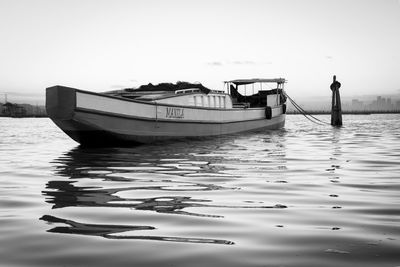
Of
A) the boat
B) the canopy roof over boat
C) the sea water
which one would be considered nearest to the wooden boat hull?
the boat

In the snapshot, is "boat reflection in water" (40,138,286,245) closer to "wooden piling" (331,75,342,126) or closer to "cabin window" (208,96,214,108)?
"cabin window" (208,96,214,108)

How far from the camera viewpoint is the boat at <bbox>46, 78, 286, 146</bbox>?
13.5 metres

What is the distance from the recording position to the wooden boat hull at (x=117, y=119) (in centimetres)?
1336

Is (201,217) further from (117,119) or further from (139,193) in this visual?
(117,119)

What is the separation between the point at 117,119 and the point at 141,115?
1170mm

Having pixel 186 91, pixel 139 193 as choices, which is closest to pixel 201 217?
pixel 139 193

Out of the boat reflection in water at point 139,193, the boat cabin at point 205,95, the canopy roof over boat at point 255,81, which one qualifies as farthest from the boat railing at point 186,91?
the boat reflection in water at point 139,193

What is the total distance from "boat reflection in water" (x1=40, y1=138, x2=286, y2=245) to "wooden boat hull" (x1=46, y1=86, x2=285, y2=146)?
3.86m

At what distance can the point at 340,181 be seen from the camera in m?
6.72

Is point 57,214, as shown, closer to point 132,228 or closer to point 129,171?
point 132,228

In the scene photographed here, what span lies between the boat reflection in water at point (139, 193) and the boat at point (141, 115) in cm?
393

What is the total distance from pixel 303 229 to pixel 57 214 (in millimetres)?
2549

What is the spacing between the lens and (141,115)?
50.6ft

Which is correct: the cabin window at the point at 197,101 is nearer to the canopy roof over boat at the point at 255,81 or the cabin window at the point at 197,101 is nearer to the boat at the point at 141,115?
the boat at the point at 141,115
